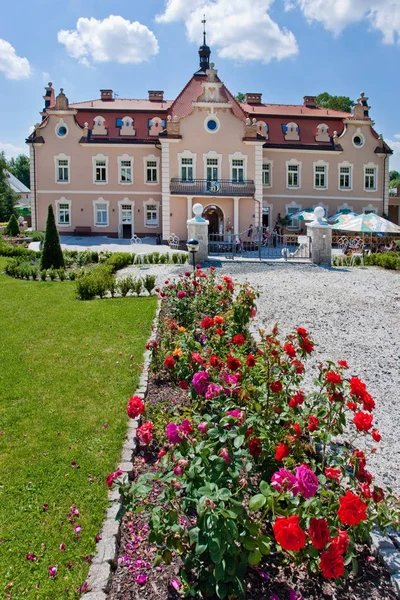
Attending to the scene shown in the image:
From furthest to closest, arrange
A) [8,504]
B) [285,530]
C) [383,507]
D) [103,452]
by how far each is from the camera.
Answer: [103,452]
[8,504]
[383,507]
[285,530]

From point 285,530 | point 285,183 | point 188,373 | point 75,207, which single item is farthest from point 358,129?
point 285,530

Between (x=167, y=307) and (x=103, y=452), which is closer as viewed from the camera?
(x=103, y=452)

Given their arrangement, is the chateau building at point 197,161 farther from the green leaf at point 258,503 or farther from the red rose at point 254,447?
the green leaf at point 258,503

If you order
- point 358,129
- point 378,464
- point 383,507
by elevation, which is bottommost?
point 378,464

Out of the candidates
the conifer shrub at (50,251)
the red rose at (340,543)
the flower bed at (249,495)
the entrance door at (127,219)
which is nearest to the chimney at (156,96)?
the entrance door at (127,219)

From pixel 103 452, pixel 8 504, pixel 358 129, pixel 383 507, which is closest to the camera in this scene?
pixel 383 507

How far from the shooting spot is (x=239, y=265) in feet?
58.5

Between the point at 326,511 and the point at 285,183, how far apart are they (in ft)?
104

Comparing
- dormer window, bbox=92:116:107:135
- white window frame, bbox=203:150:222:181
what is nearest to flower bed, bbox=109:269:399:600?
white window frame, bbox=203:150:222:181

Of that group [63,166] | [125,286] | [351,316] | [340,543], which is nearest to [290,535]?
[340,543]

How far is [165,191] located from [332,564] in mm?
27899

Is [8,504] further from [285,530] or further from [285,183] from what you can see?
[285,183]

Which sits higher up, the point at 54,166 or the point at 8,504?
the point at 54,166

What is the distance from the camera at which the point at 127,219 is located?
31641 mm
